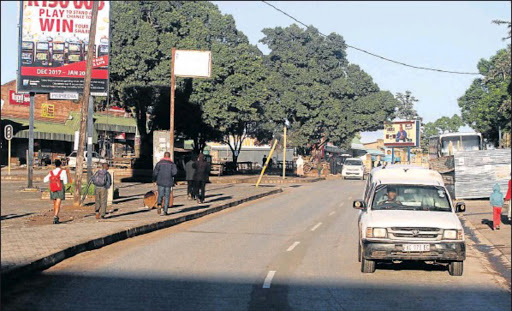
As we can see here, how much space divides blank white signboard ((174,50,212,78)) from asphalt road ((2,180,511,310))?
15.9 meters

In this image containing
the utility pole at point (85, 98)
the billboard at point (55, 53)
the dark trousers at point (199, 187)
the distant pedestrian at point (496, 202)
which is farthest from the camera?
the billboard at point (55, 53)

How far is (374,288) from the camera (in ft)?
37.2

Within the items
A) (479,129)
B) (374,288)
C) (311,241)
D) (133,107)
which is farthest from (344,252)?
(479,129)

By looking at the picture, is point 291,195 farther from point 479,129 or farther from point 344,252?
point 479,129

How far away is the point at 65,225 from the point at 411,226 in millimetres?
10126

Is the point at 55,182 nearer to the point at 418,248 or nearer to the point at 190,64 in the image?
the point at 418,248

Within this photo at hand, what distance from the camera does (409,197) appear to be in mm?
13914

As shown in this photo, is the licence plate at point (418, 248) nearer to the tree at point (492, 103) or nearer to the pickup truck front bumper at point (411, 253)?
the pickup truck front bumper at point (411, 253)

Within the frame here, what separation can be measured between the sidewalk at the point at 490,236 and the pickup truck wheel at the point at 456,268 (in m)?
0.86

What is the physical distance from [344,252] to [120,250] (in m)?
4.97

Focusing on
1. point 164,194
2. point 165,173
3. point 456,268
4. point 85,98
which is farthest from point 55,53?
point 456,268

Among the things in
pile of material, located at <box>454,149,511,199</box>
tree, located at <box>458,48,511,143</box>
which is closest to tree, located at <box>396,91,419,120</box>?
tree, located at <box>458,48,511,143</box>

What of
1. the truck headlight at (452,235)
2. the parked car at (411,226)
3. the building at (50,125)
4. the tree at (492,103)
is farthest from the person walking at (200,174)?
the building at (50,125)

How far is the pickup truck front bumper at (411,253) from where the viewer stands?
40.0ft
